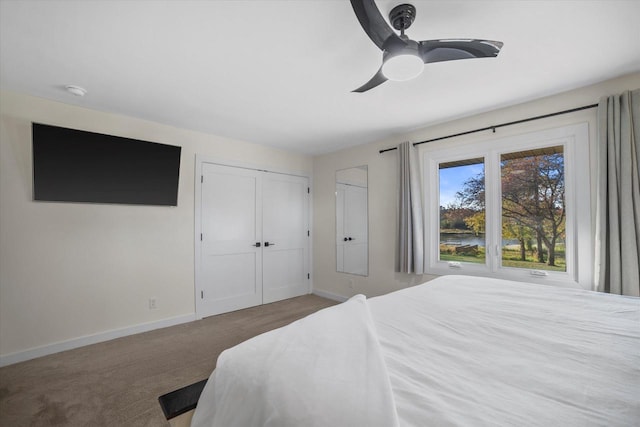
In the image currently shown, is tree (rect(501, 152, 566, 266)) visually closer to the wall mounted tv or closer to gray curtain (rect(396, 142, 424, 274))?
gray curtain (rect(396, 142, 424, 274))

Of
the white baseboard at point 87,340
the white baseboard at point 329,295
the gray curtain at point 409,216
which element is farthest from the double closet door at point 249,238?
the gray curtain at point 409,216

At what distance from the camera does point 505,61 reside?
2062mm

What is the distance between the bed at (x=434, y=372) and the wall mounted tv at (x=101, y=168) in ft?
9.18

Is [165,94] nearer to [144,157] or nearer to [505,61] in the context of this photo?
[144,157]

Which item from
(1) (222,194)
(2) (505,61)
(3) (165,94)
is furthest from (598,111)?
(1) (222,194)

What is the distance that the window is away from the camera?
2486 millimetres

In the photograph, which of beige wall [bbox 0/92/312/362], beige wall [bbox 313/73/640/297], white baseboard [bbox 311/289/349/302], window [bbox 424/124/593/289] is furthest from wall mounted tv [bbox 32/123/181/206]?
window [bbox 424/124/593/289]

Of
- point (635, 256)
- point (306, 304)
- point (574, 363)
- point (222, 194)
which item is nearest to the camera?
point (574, 363)

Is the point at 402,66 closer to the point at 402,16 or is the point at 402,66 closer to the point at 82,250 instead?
the point at 402,16

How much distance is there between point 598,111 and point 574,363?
2404mm

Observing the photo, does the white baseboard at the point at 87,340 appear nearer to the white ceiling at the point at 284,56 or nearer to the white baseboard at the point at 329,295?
the white baseboard at the point at 329,295

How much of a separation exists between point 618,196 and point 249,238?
13.4 ft

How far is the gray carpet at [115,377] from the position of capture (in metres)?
1.82

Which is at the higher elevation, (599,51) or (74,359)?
(599,51)
